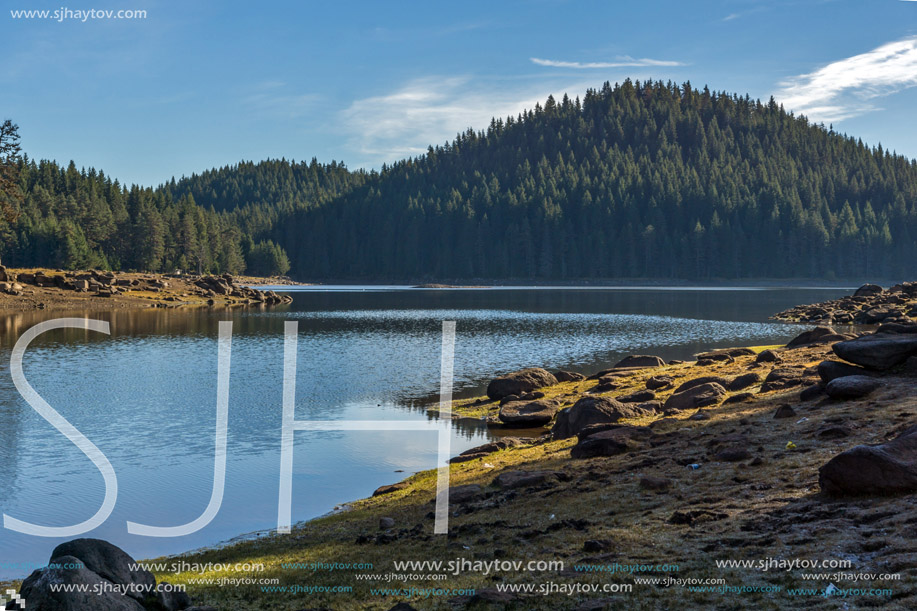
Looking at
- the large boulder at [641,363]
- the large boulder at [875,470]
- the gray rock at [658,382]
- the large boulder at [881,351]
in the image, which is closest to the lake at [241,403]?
the large boulder at [641,363]

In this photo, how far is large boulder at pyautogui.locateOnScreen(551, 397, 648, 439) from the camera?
2531 cm

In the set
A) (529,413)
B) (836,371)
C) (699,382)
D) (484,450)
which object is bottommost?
(484,450)

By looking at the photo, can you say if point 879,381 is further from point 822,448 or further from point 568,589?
point 568,589

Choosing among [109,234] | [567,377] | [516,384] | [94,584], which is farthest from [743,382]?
[109,234]

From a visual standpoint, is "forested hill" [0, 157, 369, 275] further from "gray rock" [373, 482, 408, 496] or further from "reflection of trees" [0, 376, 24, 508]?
"gray rock" [373, 482, 408, 496]

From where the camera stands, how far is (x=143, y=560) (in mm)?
16109

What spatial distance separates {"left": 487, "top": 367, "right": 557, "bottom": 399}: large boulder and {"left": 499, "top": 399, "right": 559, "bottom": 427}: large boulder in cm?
387

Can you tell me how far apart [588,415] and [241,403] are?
18.2 m

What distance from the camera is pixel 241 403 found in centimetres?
3591

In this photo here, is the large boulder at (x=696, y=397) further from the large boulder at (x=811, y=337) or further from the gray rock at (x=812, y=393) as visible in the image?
the large boulder at (x=811, y=337)

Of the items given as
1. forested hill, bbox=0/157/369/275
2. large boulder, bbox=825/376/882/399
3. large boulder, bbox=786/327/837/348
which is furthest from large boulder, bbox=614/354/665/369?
forested hill, bbox=0/157/369/275

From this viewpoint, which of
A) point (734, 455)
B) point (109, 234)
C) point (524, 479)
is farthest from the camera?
point (109, 234)

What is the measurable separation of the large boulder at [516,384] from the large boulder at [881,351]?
15.7 m

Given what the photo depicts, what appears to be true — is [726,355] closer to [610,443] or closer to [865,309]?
[610,443]
